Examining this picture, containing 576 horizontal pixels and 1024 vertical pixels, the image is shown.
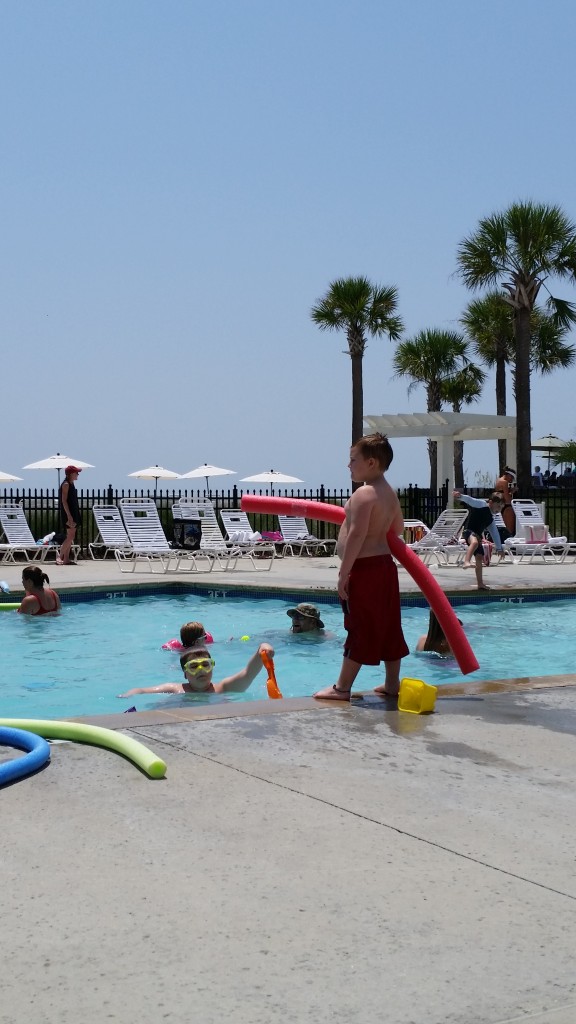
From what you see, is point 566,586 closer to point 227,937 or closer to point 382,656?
point 382,656

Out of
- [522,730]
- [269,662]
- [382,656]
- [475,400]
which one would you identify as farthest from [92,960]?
[475,400]

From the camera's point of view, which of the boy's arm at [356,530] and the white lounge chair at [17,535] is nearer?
the boy's arm at [356,530]

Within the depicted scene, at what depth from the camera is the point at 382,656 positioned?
5672 mm

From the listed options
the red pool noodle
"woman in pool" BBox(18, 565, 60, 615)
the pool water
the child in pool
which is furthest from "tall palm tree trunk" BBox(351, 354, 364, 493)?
the red pool noodle

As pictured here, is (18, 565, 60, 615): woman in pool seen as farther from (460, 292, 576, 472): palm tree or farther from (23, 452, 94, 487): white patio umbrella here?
(460, 292, 576, 472): palm tree

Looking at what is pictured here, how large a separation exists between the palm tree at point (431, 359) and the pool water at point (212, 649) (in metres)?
29.7

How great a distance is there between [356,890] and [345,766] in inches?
52.0

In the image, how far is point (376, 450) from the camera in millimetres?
5633

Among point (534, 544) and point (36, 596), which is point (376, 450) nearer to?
point (36, 596)

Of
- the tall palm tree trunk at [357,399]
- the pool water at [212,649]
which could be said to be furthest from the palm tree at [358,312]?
the pool water at [212,649]

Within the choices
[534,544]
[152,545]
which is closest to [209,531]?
[152,545]

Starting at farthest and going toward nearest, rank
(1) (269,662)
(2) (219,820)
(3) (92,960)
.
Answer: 1. (1) (269,662)
2. (2) (219,820)
3. (3) (92,960)

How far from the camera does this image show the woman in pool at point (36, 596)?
1130 centimetres

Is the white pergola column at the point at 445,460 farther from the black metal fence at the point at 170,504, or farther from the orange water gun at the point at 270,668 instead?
the orange water gun at the point at 270,668
